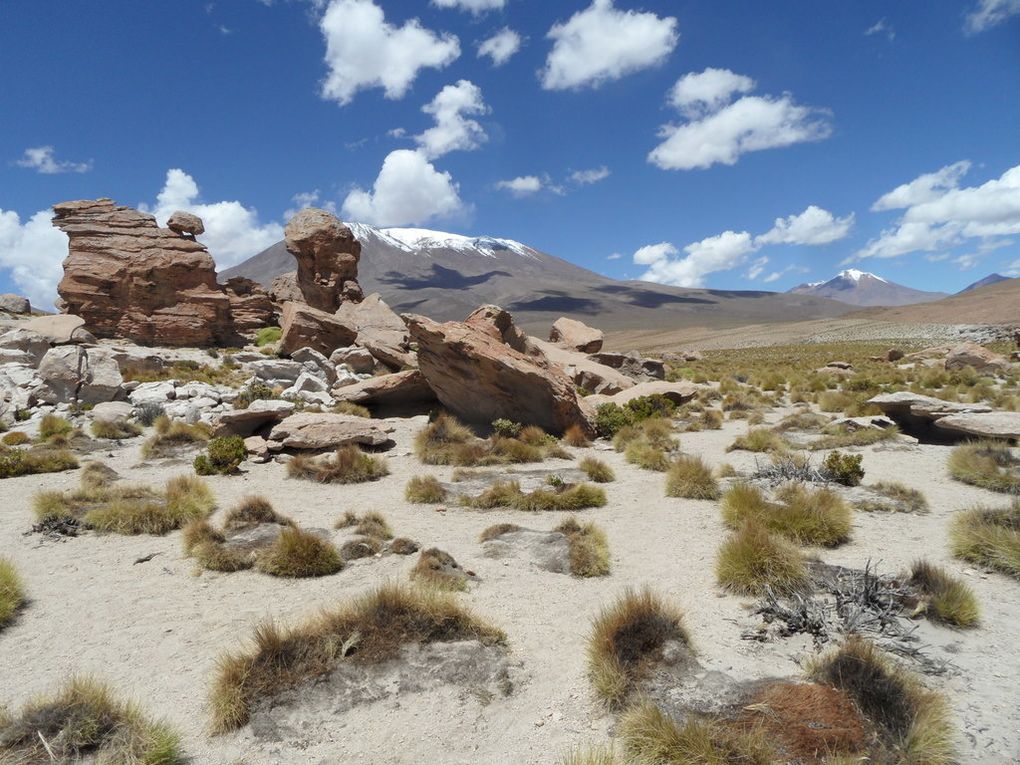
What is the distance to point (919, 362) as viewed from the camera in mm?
32594

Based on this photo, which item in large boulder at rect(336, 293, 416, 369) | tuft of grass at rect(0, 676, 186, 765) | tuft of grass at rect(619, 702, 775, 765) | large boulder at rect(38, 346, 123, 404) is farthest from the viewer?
large boulder at rect(336, 293, 416, 369)

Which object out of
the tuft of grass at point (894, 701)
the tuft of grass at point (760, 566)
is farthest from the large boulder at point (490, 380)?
the tuft of grass at point (894, 701)

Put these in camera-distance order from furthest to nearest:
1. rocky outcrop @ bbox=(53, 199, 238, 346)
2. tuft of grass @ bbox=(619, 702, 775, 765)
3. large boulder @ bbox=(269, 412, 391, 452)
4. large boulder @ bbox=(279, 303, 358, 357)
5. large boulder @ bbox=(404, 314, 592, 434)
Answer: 1. rocky outcrop @ bbox=(53, 199, 238, 346)
2. large boulder @ bbox=(279, 303, 358, 357)
3. large boulder @ bbox=(404, 314, 592, 434)
4. large boulder @ bbox=(269, 412, 391, 452)
5. tuft of grass @ bbox=(619, 702, 775, 765)

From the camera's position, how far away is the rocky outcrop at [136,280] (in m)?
28.0

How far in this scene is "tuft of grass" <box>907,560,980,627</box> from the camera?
5027mm

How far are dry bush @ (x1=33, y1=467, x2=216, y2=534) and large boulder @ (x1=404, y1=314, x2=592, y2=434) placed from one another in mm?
7323

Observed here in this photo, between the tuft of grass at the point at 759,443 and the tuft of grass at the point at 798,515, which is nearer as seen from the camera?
the tuft of grass at the point at 798,515

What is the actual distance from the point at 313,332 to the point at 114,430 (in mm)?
12277

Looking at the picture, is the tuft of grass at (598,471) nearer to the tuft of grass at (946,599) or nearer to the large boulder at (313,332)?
the tuft of grass at (946,599)

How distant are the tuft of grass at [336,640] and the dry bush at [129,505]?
15.4ft

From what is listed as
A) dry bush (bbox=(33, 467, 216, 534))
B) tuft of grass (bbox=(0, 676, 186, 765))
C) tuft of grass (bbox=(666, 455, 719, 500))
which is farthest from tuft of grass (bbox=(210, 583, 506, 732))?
tuft of grass (bbox=(666, 455, 719, 500))

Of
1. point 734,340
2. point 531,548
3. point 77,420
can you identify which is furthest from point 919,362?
point 734,340

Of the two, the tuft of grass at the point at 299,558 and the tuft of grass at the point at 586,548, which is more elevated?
the tuft of grass at the point at 299,558

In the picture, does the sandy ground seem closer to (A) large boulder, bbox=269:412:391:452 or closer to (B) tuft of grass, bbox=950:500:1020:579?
(B) tuft of grass, bbox=950:500:1020:579
